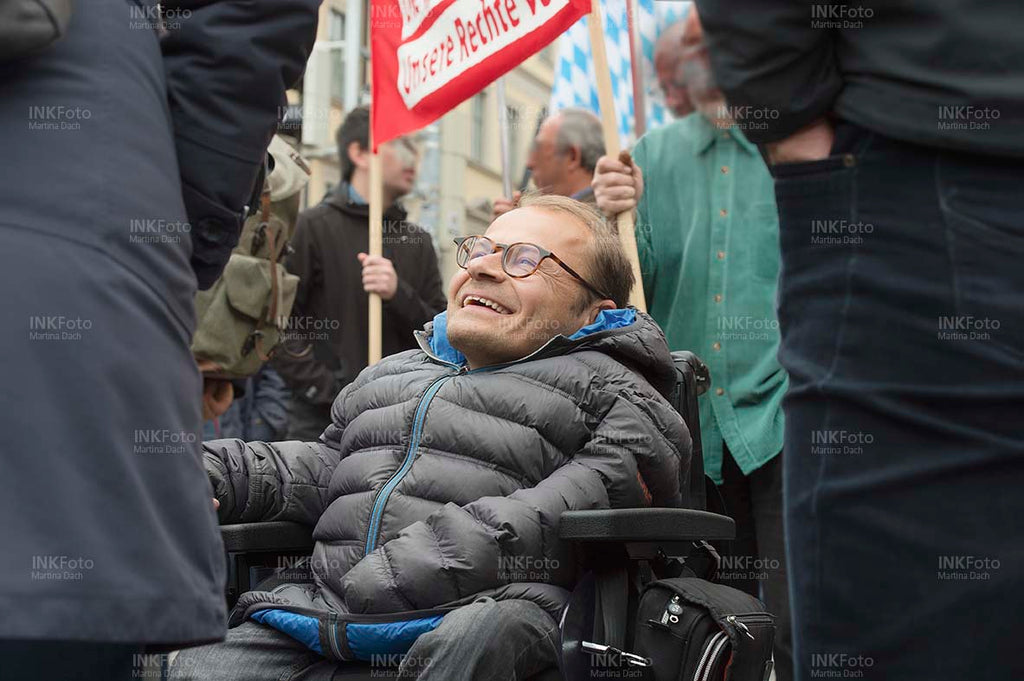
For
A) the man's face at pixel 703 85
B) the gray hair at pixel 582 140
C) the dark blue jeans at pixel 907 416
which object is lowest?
the dark blue jeans at pixel 907 416

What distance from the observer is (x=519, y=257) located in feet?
12.6

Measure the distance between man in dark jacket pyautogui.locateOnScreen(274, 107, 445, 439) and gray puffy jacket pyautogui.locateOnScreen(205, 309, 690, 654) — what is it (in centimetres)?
267

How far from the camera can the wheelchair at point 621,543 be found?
3090 millimetres

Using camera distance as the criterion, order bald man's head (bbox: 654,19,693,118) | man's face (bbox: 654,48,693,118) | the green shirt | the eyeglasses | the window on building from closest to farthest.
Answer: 1. man's face (bbox: 654,48,693,118)
2. bald man's head (bbox: 654,19,693,118)
3. the eyeglasses
4. the green shirt
5. the window on building

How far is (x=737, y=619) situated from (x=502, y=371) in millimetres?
Result: 880

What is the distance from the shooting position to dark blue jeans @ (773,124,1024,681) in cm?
201

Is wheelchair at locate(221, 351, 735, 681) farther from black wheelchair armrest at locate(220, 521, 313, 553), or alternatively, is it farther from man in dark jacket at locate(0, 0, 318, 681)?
man in dark jacket at locate(0, 0, 318, 681)

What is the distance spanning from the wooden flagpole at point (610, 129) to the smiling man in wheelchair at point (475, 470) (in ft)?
1.84

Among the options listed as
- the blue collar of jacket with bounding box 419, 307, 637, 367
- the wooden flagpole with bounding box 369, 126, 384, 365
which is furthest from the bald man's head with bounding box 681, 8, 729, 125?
the wooden flagpole with bounding box 369, 126, 384, 365

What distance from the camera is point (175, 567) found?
2.02m

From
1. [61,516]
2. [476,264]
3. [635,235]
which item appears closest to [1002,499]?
[61,516]

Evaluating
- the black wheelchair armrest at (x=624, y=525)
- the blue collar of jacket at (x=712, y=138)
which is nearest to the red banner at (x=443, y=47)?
the blue collar of jacket at (x=712, y=138)

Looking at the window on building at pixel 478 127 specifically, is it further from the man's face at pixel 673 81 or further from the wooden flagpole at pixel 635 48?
the man's face at pixel 673 81

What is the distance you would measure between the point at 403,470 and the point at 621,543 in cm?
57
